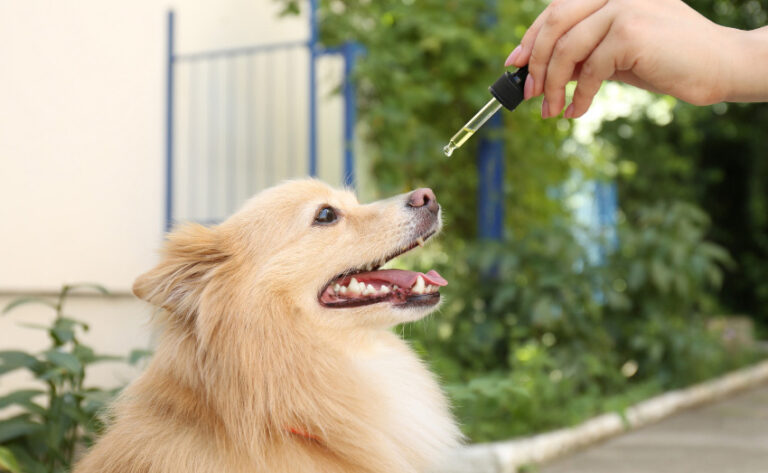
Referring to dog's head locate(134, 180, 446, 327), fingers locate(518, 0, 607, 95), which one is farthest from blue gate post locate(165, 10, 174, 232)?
fingers locate(518, 0, 607, 95)

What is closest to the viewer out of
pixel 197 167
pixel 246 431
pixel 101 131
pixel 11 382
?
pixel 246 431

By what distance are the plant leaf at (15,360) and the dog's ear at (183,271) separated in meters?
0.90

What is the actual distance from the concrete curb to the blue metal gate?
6.82 ft

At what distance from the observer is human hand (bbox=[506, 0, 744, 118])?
1.72 m

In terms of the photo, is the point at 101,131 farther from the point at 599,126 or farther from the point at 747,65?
the point at 599,126

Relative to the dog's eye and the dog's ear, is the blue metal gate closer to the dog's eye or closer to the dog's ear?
the dog's eye

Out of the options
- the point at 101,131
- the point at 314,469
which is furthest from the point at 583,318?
the point at 314,469

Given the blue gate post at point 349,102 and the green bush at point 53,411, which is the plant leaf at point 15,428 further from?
the blue gate post at point 349,102

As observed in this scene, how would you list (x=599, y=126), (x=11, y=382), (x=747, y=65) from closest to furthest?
(x=747, y=65), (x=11, y=382), (x=599, y=126)

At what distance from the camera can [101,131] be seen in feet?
15.3

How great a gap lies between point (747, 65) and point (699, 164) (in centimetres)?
969

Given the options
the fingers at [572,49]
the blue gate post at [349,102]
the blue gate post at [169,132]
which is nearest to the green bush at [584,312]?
the blue gate post at [349,102]

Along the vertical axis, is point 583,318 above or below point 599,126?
below

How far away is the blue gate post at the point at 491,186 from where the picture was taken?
6387mm
